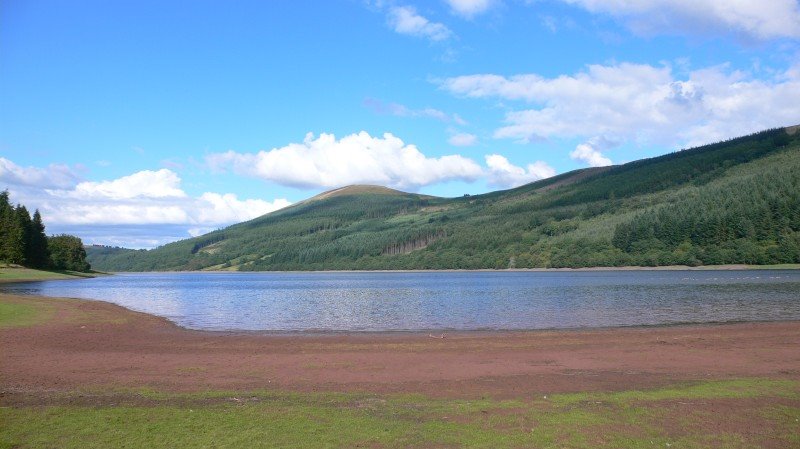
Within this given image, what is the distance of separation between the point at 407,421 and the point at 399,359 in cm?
985

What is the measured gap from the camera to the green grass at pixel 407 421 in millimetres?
12070

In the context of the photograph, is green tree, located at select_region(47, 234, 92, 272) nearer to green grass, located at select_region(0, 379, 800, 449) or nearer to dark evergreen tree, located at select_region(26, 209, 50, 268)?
dark evergreen tree, located at select_region(26, 209, 50, 268)

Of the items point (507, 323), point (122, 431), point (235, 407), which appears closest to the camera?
point (122, 431)

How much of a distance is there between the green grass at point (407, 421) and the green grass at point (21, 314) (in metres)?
19.4

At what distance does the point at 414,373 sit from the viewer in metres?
20.5

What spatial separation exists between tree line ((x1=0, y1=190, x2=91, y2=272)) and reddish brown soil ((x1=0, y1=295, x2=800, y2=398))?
285ft

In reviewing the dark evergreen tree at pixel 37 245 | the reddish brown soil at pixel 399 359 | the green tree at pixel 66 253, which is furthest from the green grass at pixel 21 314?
the green tree at pixel 66 253

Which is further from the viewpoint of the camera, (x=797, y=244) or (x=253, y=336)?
(x=797, y=244)

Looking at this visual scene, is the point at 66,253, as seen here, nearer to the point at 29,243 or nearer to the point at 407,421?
the point at 29,243

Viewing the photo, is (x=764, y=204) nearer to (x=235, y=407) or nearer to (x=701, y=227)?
(x=701, y=227)

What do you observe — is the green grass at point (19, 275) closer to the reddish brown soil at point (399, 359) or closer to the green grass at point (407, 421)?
the reddish brown soil at point (399, 359)

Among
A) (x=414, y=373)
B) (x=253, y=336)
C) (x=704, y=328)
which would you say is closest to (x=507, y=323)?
(x=704, y=328)

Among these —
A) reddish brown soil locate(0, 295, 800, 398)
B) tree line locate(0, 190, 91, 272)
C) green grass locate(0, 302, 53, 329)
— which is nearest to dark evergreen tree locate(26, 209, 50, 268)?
tree line locate(0, 190, 91, 272)

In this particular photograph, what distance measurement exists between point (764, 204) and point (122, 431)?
175391 mm
